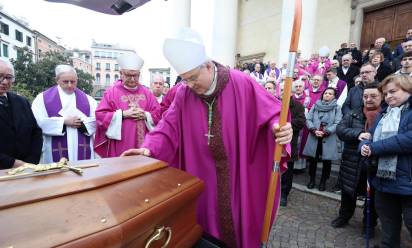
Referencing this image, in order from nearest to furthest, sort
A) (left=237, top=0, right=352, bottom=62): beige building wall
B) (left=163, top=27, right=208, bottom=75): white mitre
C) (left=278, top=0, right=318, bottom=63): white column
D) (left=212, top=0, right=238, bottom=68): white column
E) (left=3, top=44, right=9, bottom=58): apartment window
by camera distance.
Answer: (left=163, top=27, right=208, bottom=75): white mitre, (left=278, top=0, right=318, bottom=63): white column, (left=237, top=0, right=352, bottom=62): beige building wall, (left=212, top=0, right=238, bottom=68): white column, (left=3, top=44, right=9, bottom=58): apartment window

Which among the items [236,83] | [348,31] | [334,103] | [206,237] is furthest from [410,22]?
[206,237]

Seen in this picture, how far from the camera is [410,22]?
9.41m

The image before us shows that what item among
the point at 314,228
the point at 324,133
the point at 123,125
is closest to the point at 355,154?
the point at 314,228

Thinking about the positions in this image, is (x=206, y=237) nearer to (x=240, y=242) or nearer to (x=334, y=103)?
(x=240, y=242)

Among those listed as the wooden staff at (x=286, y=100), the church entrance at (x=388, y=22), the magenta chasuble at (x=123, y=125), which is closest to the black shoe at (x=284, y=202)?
the magenta chasuble at (x=123, y=125)

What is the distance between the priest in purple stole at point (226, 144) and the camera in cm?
178

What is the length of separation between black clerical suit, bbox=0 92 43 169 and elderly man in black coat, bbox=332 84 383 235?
3445 mm

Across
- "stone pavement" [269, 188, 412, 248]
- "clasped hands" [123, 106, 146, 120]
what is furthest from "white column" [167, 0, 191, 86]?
"stone pavement" [269, 188, 412, 248]

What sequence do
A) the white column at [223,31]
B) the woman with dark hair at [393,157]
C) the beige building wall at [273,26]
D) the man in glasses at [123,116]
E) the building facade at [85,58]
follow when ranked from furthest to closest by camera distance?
the building facade at [85,58] → the white column at [223,31] → the beige building wall at [273,26] → the man in glasses at [123,116] → the woman with dark hair at [393,157]

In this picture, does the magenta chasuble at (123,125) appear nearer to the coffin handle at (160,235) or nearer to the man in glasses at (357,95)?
the coffin handle at (160,235)

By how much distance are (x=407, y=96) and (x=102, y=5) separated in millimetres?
2798

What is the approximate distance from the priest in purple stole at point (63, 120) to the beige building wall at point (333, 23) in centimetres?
1085

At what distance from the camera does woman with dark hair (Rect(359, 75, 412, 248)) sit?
237cm

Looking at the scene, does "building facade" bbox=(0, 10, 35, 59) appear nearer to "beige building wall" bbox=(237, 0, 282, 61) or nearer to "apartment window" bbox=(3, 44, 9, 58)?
"apartment window" bbox=(3, 44, 9, 58)
